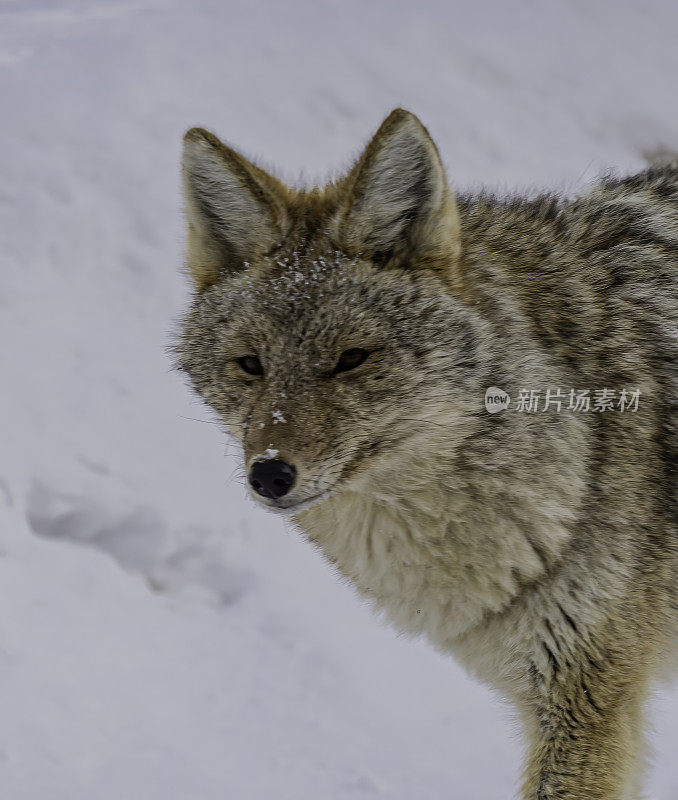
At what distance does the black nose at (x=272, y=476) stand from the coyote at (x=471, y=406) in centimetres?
11

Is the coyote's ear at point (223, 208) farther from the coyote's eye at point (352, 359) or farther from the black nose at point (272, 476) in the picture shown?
the black nose at point (272, 476)

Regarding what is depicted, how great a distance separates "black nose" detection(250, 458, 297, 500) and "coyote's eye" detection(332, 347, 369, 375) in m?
0.41

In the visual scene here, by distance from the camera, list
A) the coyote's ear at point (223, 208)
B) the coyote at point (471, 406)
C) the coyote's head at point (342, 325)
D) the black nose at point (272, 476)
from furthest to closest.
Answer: the coyote's ear at point (223, 208), the coyote at point (471, 406), the coyote's head at point (342, 325), the black nose at point (272, 476)

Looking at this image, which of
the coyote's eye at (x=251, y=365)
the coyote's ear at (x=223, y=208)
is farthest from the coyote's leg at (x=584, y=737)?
the coyote's ear at (x=223, y=208)

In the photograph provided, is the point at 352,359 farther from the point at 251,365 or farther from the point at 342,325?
the point at 251,365

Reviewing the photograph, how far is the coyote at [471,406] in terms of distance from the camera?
3105 millimetres

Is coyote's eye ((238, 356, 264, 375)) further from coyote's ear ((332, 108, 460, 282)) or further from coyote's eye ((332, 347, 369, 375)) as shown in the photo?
coyote's ear ((332, 108, 460, 282))

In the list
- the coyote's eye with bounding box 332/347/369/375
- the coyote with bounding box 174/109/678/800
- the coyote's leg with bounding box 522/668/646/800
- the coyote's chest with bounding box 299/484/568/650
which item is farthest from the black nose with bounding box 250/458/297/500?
the coyote's leg with bounding box 522/668/646/800

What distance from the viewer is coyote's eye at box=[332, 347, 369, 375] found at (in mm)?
3098

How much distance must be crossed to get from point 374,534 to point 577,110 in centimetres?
769

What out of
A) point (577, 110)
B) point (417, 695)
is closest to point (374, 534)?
point (417, 695)

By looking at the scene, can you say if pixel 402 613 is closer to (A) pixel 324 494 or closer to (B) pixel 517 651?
(B) pixel 517 651

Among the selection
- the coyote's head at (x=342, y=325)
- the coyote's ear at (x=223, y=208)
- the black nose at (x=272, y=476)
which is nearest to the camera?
the black nose at (x=272, y=476)

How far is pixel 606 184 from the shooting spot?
435cm
